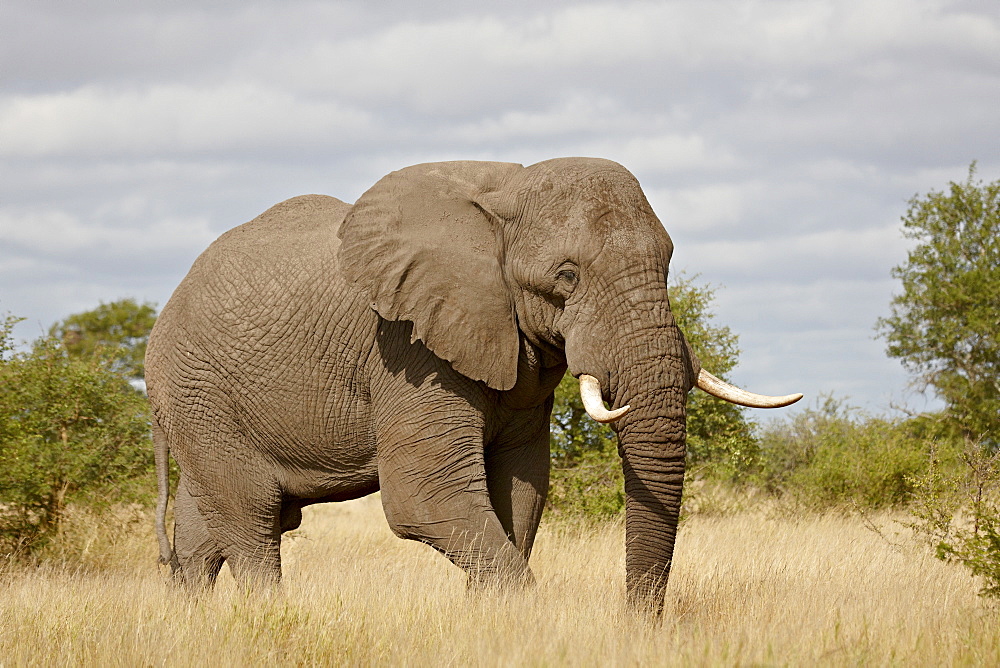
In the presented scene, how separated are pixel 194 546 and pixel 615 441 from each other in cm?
647

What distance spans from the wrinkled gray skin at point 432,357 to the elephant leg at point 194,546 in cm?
48

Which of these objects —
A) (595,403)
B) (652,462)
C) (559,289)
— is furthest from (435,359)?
(652,462)

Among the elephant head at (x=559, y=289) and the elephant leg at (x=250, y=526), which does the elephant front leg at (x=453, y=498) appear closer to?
the elephant head at (x=559, y=289)

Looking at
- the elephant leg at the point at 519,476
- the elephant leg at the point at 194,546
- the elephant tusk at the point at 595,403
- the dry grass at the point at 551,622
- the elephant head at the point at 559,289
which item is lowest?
the dry grass at the point at 551,622

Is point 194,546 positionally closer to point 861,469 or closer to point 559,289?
point 559,289

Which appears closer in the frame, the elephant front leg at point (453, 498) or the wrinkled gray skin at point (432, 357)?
the wrinkled gray skin at point (432, 357)

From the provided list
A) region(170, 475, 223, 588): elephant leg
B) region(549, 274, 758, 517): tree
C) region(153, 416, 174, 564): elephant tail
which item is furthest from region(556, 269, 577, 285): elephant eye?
region(549, 274, 758, 517): tree

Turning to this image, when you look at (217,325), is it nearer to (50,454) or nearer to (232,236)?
(232,236)

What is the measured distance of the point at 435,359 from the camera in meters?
7.16

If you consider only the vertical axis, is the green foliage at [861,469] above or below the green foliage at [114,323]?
below

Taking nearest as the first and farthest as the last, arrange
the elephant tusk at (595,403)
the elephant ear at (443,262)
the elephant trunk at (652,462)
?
the elephant tusk at (595,403) < the elephant trunk at (652,462) < the elephant ear at (443,262)

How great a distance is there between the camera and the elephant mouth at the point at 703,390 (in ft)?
20.1

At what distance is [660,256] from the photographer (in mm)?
6504

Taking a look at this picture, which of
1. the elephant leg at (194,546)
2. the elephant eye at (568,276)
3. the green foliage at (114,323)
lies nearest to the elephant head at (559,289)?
the elephant eye at (568,276)
